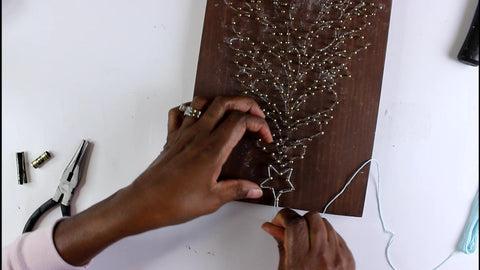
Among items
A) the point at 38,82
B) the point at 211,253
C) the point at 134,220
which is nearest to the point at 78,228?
the point at 134,220

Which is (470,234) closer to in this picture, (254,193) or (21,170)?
(254,193)

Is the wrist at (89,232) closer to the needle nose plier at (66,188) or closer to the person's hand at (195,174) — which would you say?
the person's hand at (195,174)

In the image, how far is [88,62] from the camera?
0.84m

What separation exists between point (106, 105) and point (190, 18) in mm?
276

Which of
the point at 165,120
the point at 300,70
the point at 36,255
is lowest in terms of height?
the point at 36,255

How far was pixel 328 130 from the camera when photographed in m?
0.76

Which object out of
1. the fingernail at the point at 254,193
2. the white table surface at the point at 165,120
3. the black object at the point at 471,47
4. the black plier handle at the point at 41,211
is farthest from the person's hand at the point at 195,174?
the black object at the point at 471,47

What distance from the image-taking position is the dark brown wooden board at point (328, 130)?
2.46 feet

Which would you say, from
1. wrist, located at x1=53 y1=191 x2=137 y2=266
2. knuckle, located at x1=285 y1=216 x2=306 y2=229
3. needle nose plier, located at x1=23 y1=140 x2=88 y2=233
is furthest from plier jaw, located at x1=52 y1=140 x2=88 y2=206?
knuckle, located at x1=285 y1=216 x2=306 y2=229

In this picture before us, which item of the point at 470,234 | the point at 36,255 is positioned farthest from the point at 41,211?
the point at 470,234

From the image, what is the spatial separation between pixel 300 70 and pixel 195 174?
1.04 ft

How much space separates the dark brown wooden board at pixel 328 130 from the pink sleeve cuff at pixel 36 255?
341 millimetres

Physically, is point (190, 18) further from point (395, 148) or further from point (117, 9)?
point (395, 148)

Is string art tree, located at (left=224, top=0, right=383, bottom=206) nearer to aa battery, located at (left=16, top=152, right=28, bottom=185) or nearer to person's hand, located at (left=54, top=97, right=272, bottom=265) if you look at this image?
person's hand, located at (left=54, top=97, right=272, bottom=265)
